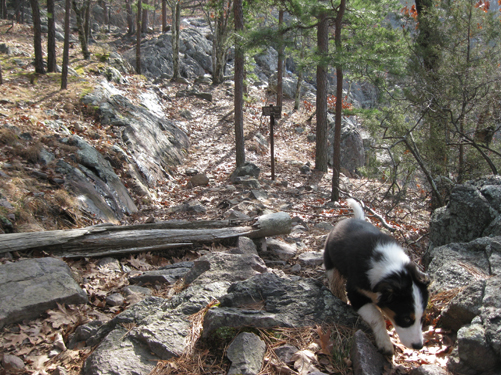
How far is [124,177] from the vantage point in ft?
29.2

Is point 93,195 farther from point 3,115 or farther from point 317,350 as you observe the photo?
point 317,350

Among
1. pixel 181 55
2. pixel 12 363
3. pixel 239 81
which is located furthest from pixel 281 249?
pixel 181 55

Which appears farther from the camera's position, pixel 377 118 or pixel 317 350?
pixel 377 118

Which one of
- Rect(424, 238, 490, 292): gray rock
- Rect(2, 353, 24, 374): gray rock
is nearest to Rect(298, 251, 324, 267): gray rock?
Rect(424, 238, 490, 292): gray rock

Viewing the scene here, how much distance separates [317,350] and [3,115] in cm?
921

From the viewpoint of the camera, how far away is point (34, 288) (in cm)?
358

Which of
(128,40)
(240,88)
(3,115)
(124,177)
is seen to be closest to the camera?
(3,115)

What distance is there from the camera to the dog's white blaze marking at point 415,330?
8.39 ft

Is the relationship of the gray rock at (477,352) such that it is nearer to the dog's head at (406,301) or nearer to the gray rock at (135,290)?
the dog's head at (406,301)

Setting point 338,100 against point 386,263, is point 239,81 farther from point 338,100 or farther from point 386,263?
point 386,263

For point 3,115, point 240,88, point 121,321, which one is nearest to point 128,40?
point 240,88

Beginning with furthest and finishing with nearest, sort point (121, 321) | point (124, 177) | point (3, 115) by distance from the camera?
1. point (124, 177)
2. point (3, 115)
3. point (121, 321)

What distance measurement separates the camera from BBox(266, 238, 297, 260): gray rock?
18.0 feet

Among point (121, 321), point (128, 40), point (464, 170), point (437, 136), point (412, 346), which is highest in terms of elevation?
point (128, 40)
